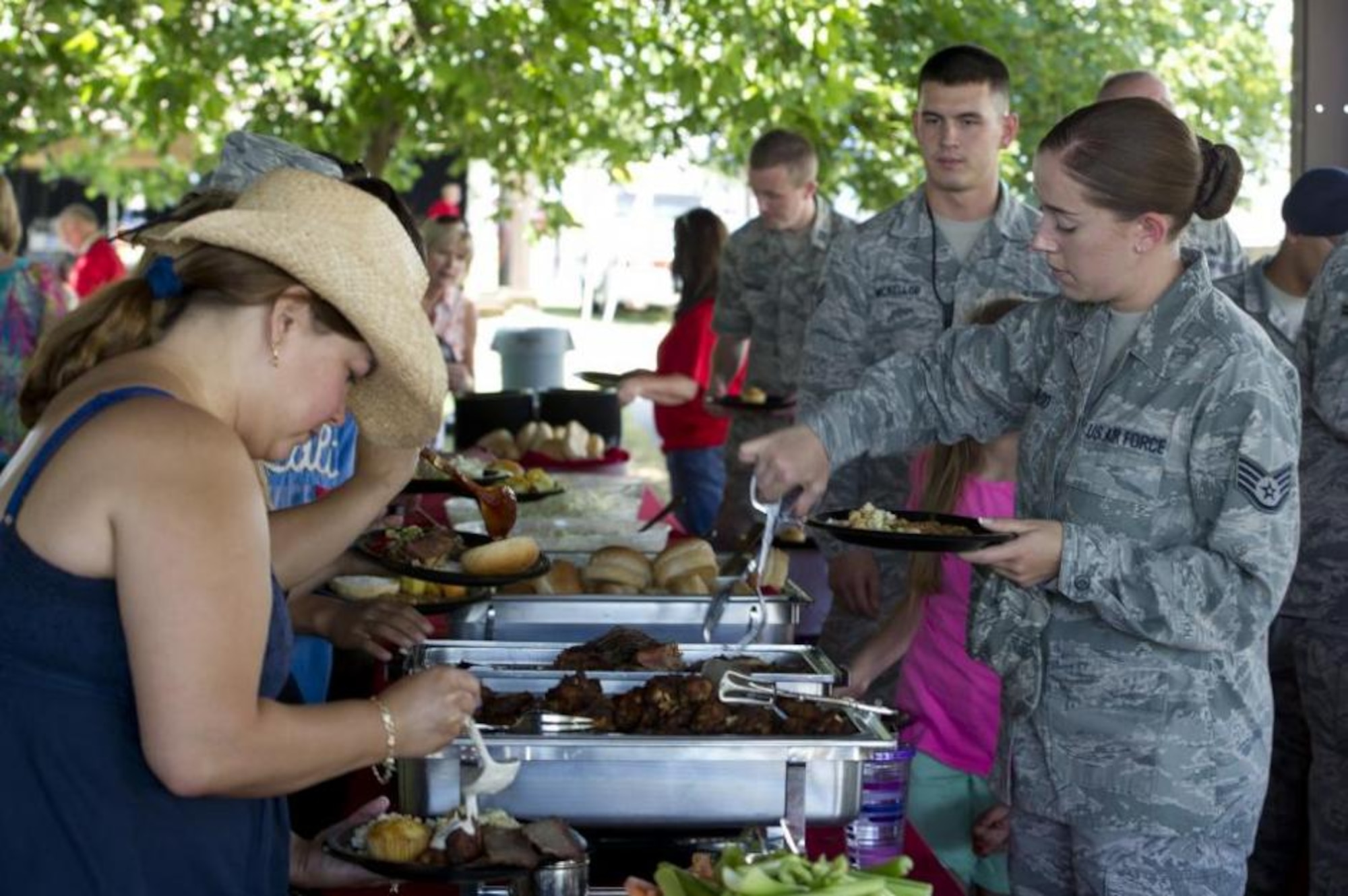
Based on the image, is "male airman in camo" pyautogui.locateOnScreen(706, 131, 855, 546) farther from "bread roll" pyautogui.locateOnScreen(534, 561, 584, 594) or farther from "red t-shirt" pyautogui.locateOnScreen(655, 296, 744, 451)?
"bread roll" pyautogui.locateOnScreen(534, 561, 584, 594)

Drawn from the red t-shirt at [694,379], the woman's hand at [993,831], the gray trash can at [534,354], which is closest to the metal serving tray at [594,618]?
the woman's hand at [993,831]

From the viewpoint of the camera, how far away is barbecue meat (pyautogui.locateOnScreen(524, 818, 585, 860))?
71.9 inches

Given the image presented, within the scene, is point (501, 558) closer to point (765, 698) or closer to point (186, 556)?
point (765, 698)

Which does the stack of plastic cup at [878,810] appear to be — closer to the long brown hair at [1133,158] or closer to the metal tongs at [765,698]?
the metal tongs at [765,698]

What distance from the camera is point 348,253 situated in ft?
5.52

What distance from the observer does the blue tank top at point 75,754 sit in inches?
62.7

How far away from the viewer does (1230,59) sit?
7.98 meters

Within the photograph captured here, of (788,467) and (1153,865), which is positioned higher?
(788,467)

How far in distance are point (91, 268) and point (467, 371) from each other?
374cm

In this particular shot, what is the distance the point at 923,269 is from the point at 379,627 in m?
1.66

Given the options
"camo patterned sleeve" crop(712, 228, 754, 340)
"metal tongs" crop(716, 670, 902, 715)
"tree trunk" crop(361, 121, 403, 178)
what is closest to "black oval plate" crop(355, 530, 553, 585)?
"metal tongs" crop(716, 670, 902, 715)

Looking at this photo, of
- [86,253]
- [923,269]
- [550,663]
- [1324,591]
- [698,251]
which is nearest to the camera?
[550,663]

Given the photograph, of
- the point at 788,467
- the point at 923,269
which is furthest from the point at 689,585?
the point at 923,269

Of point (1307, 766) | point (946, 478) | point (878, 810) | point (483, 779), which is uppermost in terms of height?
point (946, 478)
